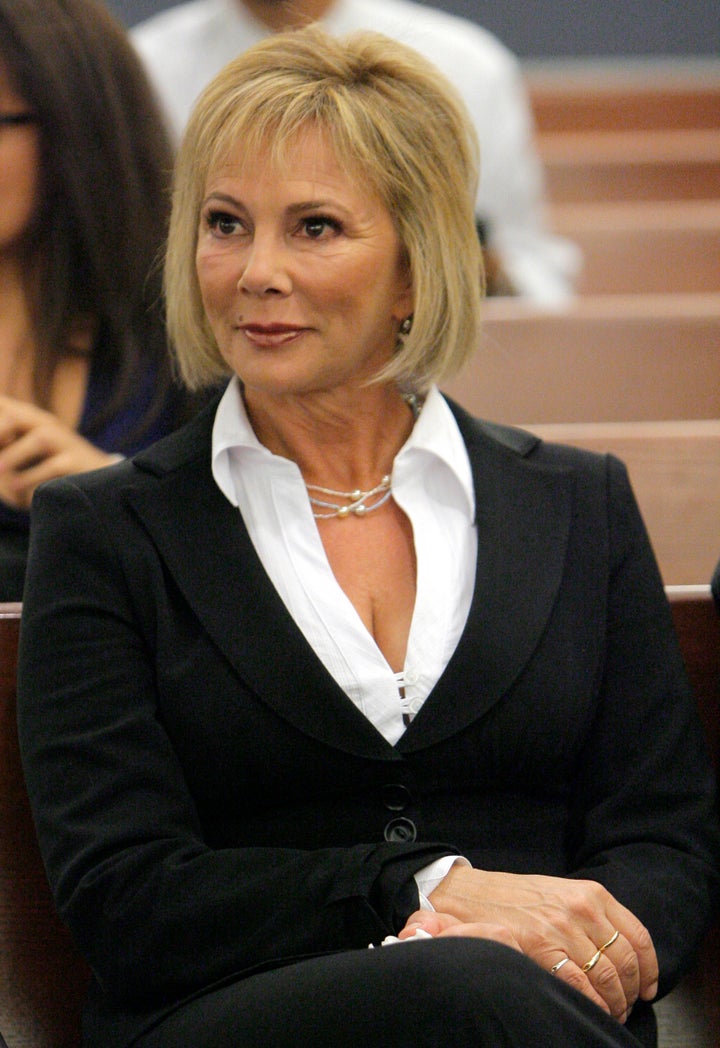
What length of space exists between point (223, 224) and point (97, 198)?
363 mm

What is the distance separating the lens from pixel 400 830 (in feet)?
3.50

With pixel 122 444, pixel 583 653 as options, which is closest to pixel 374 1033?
pixel 583 653

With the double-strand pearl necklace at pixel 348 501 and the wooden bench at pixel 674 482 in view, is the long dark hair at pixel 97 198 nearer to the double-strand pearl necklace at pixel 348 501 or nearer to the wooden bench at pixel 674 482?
the double-strand pearl necklace at pixel 348 501

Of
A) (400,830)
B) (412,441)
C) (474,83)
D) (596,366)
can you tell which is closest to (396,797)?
(400,830)

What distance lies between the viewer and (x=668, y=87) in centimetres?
377

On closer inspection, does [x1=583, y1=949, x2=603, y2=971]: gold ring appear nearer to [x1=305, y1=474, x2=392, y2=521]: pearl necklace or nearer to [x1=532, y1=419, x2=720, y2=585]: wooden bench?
[x1=305, y1=474, x2=392, y2=521]: pearl necklace

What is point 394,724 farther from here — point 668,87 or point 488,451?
point 668,87

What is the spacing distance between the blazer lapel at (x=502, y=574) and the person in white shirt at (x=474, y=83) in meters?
0.95

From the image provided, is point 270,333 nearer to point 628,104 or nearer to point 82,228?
point 82,228

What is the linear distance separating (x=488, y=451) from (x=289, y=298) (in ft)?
0.71

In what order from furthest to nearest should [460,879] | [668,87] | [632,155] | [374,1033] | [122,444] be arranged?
[668,87] < [632,155] < [122,444] < [460,879] < [374,1033]

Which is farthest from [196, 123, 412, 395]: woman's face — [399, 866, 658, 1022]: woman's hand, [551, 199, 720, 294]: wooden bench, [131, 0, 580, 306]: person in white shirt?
[551, 199, 720, 294]: wooden bench

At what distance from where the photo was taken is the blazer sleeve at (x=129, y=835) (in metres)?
0.98

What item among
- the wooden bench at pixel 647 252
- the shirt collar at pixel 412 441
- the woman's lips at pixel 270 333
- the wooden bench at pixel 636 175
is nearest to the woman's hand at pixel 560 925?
the shirt collar at pixel 412 441
